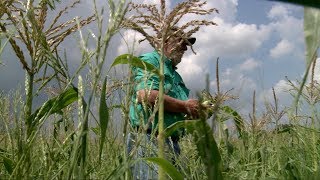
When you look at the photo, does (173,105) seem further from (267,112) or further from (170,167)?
(170,167)

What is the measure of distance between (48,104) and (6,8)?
0.31m

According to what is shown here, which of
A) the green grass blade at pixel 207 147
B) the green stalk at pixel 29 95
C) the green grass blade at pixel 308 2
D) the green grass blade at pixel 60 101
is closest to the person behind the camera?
the green grass blade at pixel 308 2

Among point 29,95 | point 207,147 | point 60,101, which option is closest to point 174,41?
point 60,101

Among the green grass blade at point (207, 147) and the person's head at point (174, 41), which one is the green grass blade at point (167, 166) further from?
the person's head at point (174, 41)

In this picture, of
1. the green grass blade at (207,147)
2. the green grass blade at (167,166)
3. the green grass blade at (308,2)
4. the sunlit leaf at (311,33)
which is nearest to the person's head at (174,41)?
the green grass blade at (207,147)

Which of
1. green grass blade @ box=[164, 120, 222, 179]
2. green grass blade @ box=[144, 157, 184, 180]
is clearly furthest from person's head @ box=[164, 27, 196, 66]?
green grass blade @ box=[144, 157, 184, 180]

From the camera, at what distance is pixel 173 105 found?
2646mm

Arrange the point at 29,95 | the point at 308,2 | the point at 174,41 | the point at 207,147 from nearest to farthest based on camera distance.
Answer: the point at 308,2 → the point at 207,147 → the point at 29,95 → the point at 174,41

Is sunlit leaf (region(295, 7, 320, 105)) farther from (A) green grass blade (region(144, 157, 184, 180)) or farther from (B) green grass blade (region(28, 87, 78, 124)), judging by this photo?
(B) green grass blade (region(28, 87, 78, 124))

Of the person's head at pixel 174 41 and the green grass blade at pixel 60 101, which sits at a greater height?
the person's head at pixel 174 41

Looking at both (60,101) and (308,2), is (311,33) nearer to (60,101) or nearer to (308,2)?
(308,2)

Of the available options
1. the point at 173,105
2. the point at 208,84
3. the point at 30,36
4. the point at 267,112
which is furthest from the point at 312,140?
the point at 208,84

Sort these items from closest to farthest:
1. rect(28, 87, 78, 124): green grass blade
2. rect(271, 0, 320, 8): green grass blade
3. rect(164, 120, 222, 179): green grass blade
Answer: rect(271, 0, 320, 8): green grass blade
rect(164, 120, 222, 179): green grass blade
rect(28, 87, 78, 124): green grass blade

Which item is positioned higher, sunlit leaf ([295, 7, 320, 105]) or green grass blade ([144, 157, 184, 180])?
sunlit leaf ([295, 7, 320, 105])
